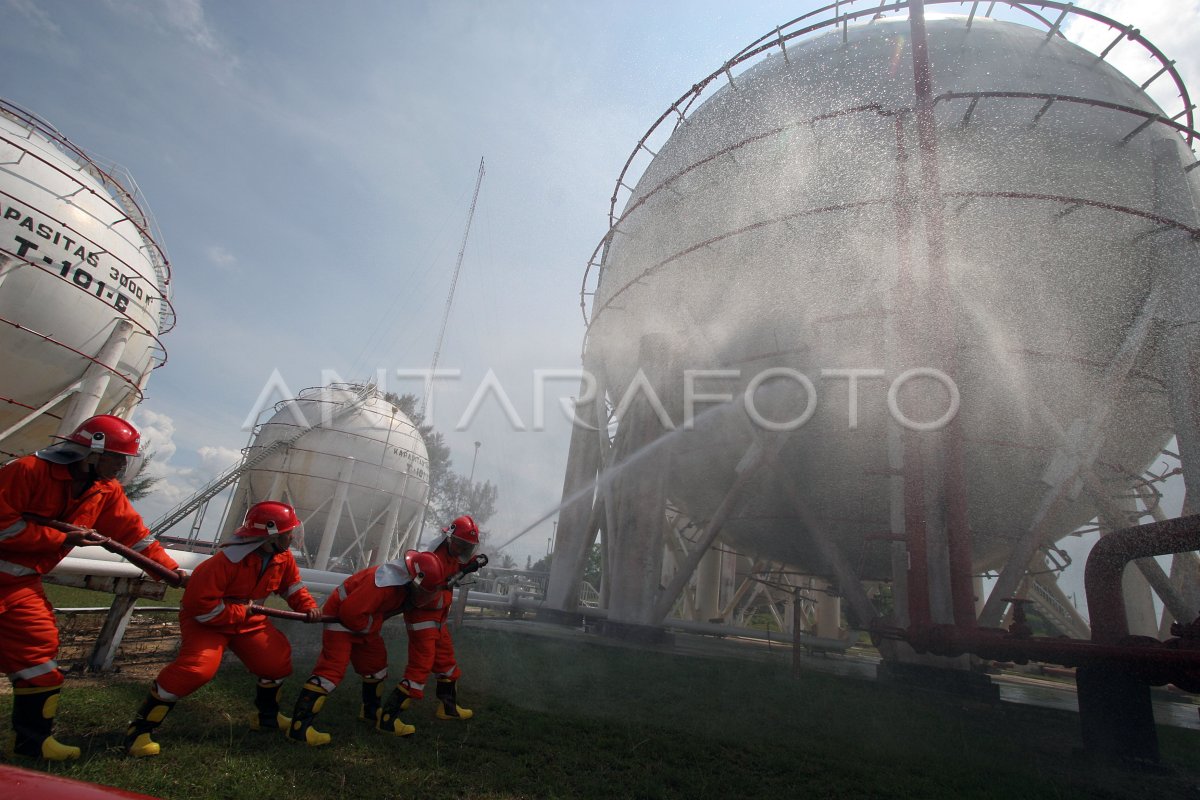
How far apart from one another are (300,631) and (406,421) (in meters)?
15.1

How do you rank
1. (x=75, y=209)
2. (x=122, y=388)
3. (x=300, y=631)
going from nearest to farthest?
(x=300, y=631) < (x=75, y=209) < (x=122, y=388)

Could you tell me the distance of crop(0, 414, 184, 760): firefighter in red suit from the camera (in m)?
2.92

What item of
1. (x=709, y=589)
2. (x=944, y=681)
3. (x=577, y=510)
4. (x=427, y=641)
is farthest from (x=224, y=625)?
(x=709, y=589)

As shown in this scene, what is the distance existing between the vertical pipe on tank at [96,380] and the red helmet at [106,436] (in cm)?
1098

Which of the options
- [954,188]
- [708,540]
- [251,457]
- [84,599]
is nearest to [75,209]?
[84,599]

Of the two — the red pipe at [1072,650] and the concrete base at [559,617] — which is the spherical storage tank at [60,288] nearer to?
the concrete base at [559,617]

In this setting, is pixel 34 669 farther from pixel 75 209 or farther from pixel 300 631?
pixel 75 209

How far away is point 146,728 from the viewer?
10.2 ft

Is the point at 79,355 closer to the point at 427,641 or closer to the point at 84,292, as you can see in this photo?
the point at 84,292

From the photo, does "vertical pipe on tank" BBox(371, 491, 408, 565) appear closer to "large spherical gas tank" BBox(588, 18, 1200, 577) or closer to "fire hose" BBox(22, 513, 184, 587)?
"large spherical gas tank" BBox(588, 18, 1200, 577)

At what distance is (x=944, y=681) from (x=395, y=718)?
7.13 metres

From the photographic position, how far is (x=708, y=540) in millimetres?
9609

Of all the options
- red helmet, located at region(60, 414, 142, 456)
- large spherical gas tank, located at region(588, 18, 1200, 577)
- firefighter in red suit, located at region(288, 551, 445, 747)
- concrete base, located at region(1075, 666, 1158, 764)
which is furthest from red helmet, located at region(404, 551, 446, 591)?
large spherical gas tank, located at region(588, 18, 1200, 577)

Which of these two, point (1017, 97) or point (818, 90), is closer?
point (1017, 97)
